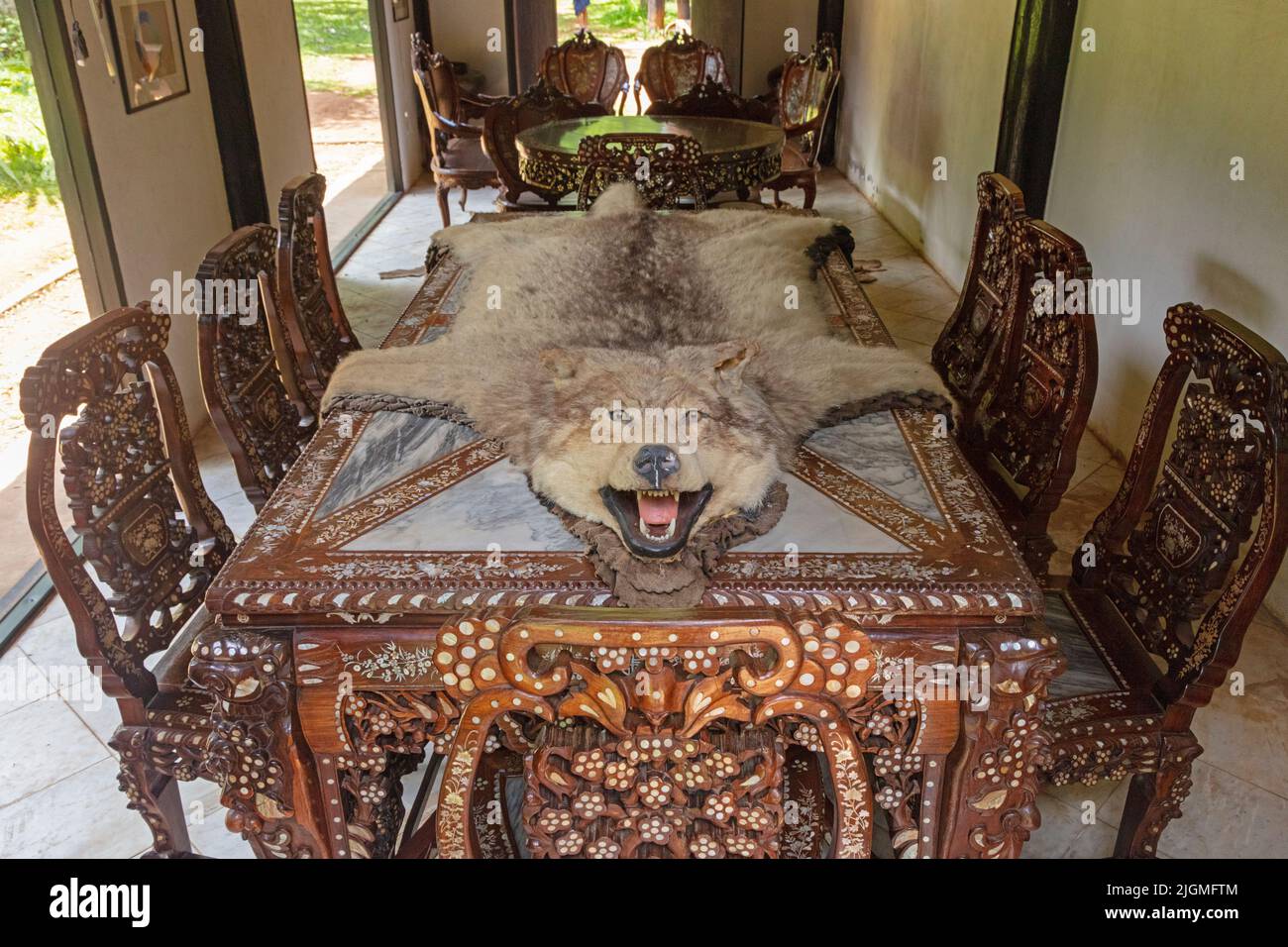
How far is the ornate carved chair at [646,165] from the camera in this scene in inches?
146

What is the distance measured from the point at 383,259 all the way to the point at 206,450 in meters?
2.58

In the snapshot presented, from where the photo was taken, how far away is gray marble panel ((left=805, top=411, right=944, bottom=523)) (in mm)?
1716

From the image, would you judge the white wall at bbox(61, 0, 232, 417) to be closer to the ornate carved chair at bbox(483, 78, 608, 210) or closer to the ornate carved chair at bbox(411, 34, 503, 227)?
the ornate carved chair at bbox(483, 78, 608, 210)

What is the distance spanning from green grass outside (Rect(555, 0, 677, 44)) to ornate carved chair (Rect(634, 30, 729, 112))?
1698mm

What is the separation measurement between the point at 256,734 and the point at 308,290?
1475mm

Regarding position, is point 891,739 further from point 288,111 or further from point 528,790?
point 288,111

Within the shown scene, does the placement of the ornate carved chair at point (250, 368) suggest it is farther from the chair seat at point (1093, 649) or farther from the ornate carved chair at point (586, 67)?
the ornate carved chair at point (586, 67)

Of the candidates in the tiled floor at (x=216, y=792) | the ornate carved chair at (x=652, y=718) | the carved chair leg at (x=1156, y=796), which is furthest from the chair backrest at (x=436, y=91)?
the ornate carved chair at (x=652, y=718)

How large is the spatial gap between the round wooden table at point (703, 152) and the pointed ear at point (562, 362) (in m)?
2.34

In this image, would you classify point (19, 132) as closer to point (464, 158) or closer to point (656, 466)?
point (656, 466)

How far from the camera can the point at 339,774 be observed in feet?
4.89

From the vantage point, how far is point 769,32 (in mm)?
8078

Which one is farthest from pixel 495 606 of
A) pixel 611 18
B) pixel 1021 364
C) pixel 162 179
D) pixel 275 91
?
pixel 611 18
